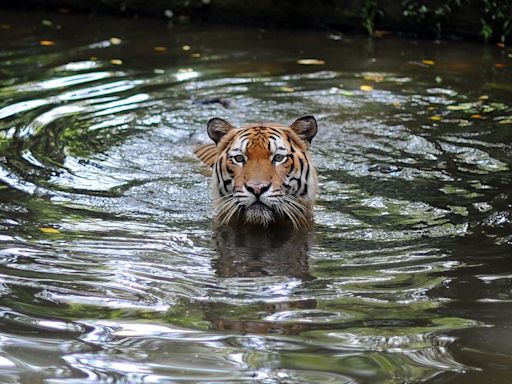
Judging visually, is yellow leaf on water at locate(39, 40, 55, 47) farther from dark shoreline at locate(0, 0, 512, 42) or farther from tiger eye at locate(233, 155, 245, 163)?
tiger eye at locate(233, 155, 245, 163)

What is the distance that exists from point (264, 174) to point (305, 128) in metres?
0.62

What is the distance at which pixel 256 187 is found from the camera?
17.6ft

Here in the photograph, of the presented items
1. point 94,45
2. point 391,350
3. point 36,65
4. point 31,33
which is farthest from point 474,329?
point 31,33

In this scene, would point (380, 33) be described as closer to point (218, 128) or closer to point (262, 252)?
point (218, 128)

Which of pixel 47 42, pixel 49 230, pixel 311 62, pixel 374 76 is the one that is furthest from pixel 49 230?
pixel 47 42

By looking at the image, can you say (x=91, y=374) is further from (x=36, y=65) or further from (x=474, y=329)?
(x=36, y=65)

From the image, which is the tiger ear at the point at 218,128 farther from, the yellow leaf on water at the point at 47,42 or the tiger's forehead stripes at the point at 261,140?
the yellow leaf on water at the point at 47,42

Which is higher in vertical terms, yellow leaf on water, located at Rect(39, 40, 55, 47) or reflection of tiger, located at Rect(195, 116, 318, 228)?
yellow leaf on water, located at Rect(39, 40, 55, 47)

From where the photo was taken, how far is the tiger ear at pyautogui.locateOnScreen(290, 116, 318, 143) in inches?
232

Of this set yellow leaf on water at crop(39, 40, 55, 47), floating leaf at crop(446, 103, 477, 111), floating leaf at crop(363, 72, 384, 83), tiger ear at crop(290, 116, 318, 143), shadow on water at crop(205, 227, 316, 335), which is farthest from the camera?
yellow leaf on water at crop(39, 40, 55, 47)

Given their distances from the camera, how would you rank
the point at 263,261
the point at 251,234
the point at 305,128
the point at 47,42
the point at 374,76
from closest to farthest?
the point at 263,261 → the point at 251,234 → the point at 305,128 → the point at 374,76 → the point at 47,42

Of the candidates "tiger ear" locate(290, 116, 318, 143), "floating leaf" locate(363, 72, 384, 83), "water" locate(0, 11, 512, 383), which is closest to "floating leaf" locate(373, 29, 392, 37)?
"water" locate(0, 11, 512, 383)

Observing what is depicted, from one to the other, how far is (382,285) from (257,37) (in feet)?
26.3

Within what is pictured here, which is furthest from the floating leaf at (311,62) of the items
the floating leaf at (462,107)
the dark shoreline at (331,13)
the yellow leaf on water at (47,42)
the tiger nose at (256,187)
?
the tiger nose at (256,187)
